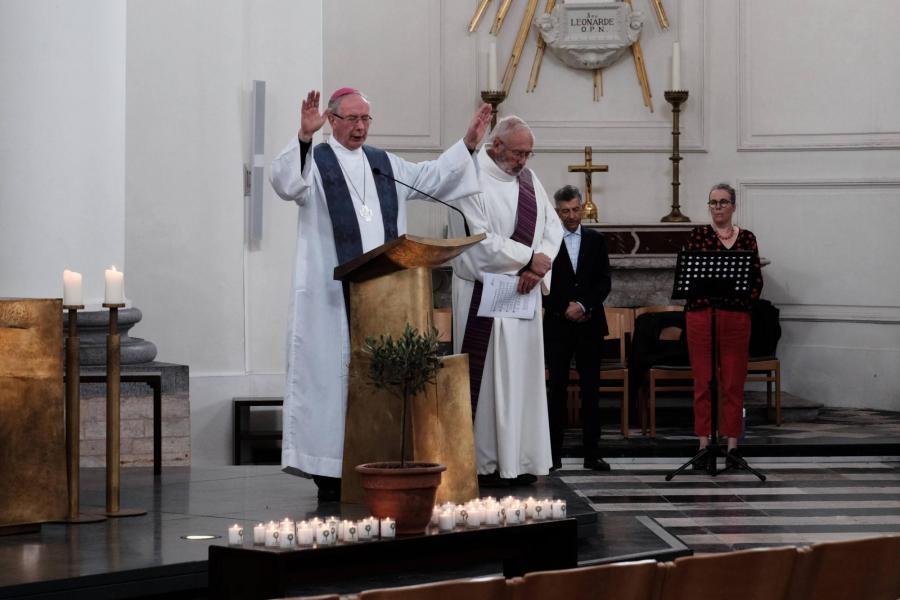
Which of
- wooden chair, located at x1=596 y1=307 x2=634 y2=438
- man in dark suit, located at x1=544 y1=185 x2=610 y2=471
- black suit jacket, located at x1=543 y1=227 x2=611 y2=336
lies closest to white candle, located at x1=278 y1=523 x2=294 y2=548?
man in dark suit, located at x1=544 y1=185 x2=610 y2=471

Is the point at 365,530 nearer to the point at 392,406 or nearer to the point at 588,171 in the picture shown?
the point at 392,406

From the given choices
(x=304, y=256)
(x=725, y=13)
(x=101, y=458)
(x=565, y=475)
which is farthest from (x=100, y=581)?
(x=725, y=13)

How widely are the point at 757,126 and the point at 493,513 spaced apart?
7.92m

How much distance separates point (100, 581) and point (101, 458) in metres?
2.89

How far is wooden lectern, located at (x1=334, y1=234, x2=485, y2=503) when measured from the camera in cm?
518

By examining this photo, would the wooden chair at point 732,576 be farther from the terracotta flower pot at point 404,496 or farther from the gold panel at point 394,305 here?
the gold panel at point 394,305

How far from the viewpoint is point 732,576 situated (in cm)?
300

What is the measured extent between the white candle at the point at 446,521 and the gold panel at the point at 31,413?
59.2 inches

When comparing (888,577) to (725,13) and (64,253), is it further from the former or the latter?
(725,13)

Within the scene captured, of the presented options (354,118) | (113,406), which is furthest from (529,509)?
(354,118)

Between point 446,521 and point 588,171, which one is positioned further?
point 588,171

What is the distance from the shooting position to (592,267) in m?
8.25

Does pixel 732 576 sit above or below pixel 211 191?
below

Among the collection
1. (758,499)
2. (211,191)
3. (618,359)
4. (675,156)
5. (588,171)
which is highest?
(675,156)
